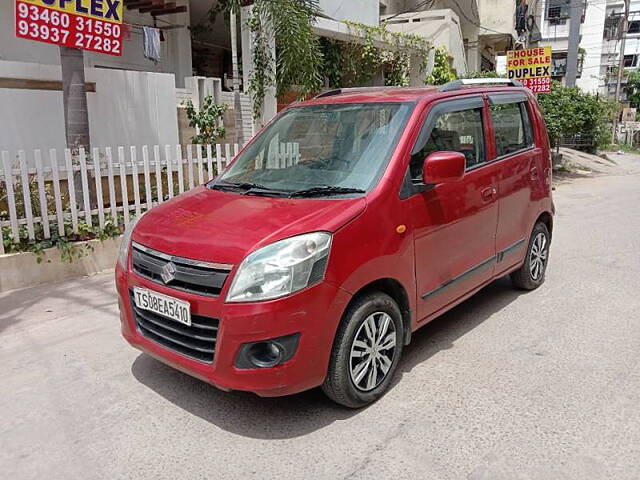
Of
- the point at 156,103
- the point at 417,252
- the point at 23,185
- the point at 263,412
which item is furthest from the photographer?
the point at 156,103

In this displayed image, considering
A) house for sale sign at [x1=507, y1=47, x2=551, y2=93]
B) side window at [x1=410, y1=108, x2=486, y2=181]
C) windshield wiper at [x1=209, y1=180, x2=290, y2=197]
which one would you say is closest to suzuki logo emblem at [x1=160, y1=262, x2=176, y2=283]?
windshield wiper at [x1=209, y1=180, x2=290, y2=197]

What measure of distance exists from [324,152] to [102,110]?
498cm

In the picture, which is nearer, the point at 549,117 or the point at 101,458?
the point at 101,458

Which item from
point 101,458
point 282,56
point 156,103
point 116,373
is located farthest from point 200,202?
point 282,56

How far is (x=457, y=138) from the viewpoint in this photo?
409 centimetres

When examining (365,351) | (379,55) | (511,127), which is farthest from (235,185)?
(379,55)

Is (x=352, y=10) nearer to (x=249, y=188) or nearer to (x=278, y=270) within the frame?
(x=249, y=188)

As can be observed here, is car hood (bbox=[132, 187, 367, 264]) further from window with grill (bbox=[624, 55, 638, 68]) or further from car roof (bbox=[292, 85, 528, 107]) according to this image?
window with grill (bbox=[624, 55, 638, 68])

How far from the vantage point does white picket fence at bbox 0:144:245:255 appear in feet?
18.4

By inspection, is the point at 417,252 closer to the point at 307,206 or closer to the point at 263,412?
the point at 307,206

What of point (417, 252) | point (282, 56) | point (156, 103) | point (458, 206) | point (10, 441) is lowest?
point (10, 441)

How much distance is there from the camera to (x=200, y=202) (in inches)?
142

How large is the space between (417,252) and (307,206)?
0.82 metres

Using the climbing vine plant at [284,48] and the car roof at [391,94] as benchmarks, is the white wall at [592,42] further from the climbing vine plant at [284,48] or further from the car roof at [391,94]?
the car roof at [391,94]
